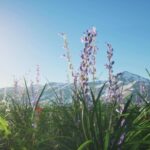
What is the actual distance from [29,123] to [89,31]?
3.35 metres

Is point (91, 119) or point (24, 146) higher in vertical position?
point (91, 119)

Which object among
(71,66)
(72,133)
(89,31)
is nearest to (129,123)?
(72,133)

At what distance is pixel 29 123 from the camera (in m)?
4.31

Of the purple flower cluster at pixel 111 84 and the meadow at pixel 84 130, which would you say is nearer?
the meadow at pixel 84 130

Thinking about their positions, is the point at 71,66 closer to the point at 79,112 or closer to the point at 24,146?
the point at 79,112

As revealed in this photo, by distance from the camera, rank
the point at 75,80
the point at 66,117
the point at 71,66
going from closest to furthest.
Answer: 1. the point at 66,117
2. the point at 75,80
3. the point at 71,66

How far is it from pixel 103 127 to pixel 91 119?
32 centimetres

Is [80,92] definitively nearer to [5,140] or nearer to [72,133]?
[72,133]

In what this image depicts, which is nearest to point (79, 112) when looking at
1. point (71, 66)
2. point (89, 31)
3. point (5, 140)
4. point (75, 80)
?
point (5, 140)

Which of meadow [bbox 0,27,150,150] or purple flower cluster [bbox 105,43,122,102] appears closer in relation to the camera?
meadow [bbox 0,27,150,150]

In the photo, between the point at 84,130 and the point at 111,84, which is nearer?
the point at 84,130

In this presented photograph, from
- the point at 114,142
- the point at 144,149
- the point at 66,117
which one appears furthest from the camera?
the point at 66,117

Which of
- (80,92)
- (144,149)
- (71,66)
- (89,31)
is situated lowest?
(144,149)

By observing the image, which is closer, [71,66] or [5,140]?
[5,140]
